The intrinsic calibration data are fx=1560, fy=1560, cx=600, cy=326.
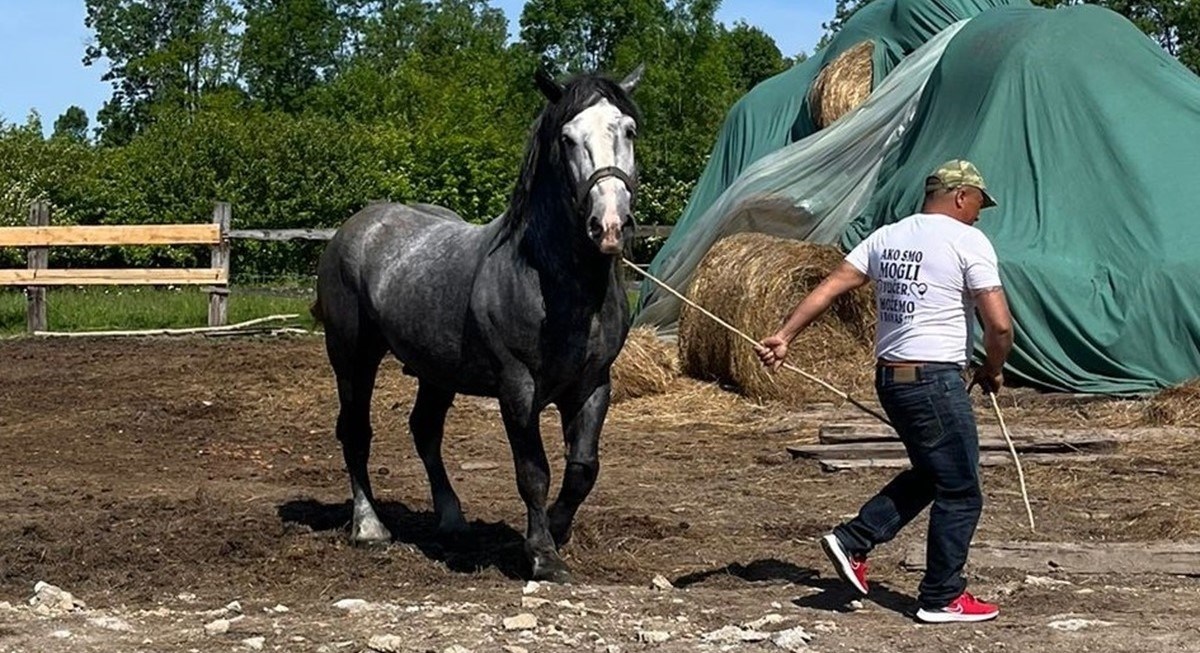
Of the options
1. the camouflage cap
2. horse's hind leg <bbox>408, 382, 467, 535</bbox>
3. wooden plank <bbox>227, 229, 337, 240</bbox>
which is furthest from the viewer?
wooden plank <bbox>227, 229, 337, 240</bbox>

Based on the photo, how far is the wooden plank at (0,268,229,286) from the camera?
Answer: 1880 centimetres

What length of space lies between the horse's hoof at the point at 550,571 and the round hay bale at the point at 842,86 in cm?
1079

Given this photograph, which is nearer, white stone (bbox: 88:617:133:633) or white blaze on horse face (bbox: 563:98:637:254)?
white stone (bbox: 88:617:133:633)

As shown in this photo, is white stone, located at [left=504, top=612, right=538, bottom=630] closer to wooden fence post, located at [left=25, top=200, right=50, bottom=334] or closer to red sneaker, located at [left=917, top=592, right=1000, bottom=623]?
red sneaker, located at [left=917, top=592, right=1000, bottom=623]

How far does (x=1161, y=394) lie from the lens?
11.2 m

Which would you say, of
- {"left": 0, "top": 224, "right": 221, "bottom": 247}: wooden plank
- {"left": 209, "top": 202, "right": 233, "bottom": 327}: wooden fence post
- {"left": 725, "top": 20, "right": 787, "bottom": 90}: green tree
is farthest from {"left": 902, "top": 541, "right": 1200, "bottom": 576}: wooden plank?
{"left": 725, "top": 20, "right": 787, "bottom": 90}: green tree

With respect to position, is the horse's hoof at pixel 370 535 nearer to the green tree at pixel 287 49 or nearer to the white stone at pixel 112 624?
the white stone at pixel 112 624

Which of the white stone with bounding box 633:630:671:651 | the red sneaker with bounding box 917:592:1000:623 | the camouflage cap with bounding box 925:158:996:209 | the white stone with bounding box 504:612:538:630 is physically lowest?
the white stone with bounding box 504:612:538:630

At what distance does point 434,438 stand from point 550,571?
1551 mm

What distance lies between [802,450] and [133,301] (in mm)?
14904

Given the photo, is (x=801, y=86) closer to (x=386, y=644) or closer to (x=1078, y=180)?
(x=1078, y=180)

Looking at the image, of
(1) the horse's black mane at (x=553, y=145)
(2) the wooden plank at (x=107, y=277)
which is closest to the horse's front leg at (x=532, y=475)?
(1) the horse's black mane at (x=553, y=145)

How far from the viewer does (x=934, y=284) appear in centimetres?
539

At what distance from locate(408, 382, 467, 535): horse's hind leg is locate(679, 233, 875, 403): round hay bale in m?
5.10
